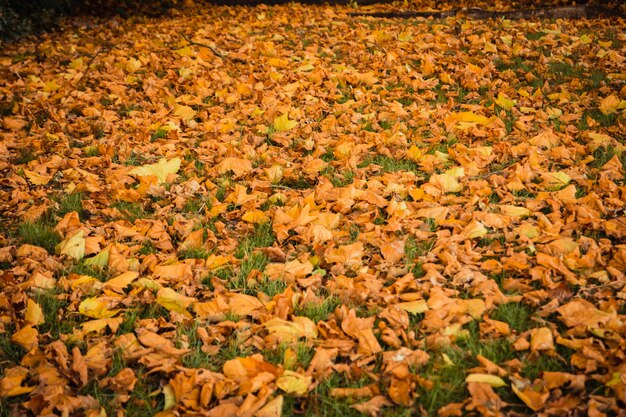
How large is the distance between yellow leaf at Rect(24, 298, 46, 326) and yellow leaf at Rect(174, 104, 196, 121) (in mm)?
2303

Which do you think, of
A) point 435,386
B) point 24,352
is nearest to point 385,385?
point 435,386

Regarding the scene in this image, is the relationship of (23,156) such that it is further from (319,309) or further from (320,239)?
(319,309)

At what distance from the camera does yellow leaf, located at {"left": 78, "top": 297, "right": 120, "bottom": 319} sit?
204 cm

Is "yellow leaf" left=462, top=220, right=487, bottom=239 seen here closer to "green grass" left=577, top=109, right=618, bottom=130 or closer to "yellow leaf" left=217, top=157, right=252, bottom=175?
"yellow leaf" left=217, top=157, right=252, bottom=175

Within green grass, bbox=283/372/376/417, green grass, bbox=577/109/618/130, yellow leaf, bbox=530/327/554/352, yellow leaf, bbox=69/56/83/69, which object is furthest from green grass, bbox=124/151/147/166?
green grass, bbox=577/109/618/130

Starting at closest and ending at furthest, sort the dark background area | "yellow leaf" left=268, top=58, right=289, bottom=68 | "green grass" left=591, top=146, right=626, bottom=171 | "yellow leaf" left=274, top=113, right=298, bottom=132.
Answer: "green grass" left=591, top=146, right=626, bottom=171, "yellow leaf" left=274, top=113, right=298, bottom=132, "yellow leaf" left=268, top=58, right=289, bottom=68, the dark background area

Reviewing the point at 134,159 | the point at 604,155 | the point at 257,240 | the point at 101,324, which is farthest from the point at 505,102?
the point at 101,324

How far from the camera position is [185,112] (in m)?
4.08

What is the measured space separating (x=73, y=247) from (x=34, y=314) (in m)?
0.50

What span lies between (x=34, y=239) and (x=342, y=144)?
191cm

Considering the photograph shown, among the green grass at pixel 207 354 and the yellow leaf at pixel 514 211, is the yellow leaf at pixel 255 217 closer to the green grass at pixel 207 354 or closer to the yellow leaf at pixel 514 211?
the green grass at pixel 207 354

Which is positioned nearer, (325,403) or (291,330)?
(325,403)

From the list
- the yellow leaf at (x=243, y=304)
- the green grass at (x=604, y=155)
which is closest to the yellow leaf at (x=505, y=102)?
the green grass at (x=604, y=155)

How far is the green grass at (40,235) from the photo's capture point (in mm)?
2562
